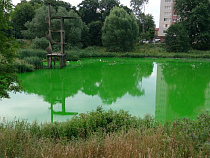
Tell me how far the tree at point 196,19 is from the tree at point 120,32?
8.90 meters

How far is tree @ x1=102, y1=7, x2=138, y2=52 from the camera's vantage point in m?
29.7

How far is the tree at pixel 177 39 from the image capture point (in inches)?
1190

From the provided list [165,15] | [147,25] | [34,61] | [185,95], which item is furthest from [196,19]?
[185,95]

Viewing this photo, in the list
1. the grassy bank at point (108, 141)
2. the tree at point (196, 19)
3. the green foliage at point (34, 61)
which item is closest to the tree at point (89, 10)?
the tree at point (196, 19)

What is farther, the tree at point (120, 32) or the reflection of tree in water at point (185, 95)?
the tree at point (120, 32)

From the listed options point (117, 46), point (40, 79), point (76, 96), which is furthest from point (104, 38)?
point (76, 96)

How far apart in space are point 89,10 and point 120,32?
35.4 feet

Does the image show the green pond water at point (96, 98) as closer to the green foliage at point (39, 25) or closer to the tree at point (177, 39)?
the green foliage at point (39, 25)

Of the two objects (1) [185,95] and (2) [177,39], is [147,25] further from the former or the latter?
(1) [185,95]

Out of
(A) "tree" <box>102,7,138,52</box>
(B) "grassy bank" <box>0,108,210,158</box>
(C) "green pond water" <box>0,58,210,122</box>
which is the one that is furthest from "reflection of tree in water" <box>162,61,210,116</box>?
(A) "tree" <box>102,7,138,52</box>

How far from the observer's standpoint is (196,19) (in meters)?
32.4

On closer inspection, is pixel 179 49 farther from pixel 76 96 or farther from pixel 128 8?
pixel 76 96

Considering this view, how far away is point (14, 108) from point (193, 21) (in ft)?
102

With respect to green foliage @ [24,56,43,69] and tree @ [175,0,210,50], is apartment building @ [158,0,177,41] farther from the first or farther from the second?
green foliage @ [24,56,43,69]
